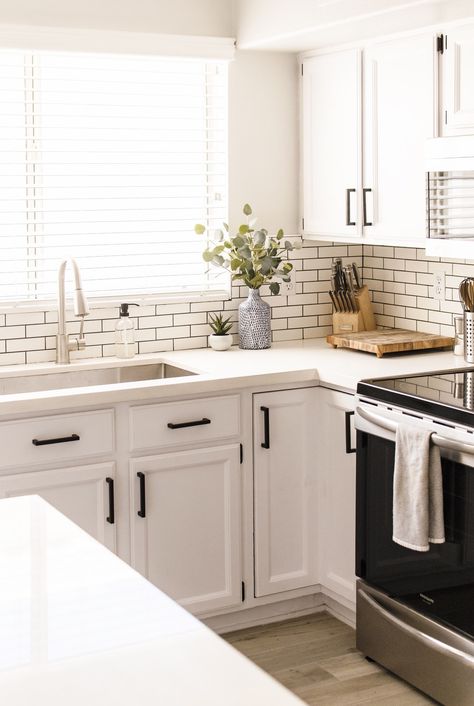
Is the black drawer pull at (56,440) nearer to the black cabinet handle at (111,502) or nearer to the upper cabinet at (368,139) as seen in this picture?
the black cabinet handle at (111,502)

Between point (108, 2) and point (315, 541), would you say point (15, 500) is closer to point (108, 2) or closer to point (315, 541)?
point (315, 541)

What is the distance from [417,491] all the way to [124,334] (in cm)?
146

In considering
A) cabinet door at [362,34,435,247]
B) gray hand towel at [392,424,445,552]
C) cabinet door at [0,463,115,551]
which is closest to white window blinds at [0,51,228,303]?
cabinet door at [362,34,435,247]

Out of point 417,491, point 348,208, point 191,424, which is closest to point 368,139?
point 348,208

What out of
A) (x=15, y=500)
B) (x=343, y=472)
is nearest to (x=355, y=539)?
(x=343, y=472)

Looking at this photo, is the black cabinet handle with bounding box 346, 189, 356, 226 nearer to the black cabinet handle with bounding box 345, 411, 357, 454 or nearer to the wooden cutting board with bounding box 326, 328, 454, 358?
the wooden cutting board with bounding box 326, 328, 454, 358

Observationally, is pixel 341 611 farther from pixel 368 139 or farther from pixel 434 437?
pixel 368 139

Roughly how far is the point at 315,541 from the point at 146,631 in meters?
2.43

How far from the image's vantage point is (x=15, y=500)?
1.91 m

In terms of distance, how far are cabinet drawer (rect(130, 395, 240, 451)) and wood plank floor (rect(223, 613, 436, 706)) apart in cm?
75

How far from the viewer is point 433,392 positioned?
2969mm

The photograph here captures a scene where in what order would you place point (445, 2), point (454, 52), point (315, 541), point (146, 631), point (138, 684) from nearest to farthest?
point (138, 684) < point (146, 631) < point (445, 2) < point (454, 52) < point (315, 541)

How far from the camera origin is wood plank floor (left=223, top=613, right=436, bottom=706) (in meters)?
3.08

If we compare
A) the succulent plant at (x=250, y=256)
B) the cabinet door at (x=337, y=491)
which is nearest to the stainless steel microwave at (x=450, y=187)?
the cabinet door at (x=337, y=491)
